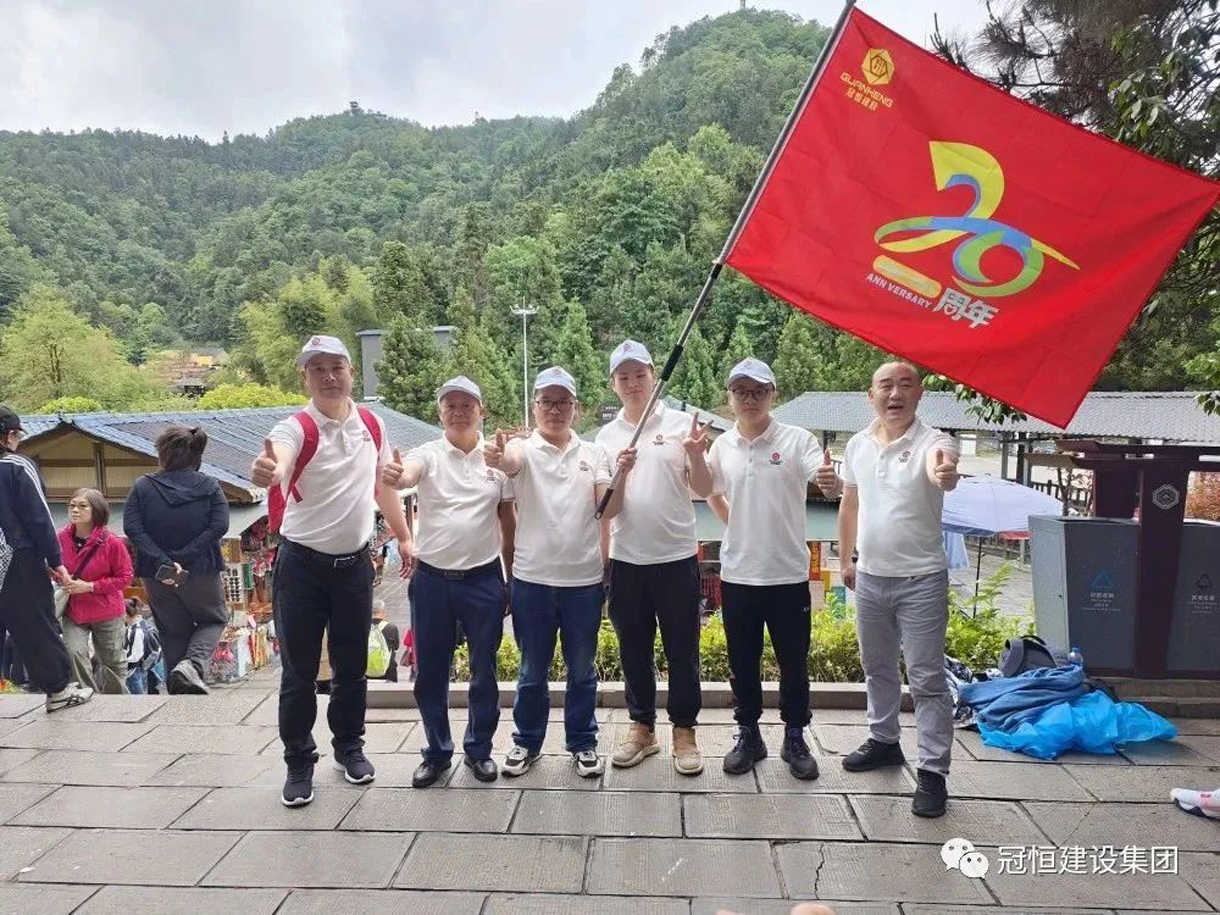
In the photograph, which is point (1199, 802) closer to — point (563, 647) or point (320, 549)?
point (563, 647)

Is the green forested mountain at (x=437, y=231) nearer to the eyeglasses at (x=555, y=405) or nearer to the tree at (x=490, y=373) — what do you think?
the tree at (x=490, y=373)

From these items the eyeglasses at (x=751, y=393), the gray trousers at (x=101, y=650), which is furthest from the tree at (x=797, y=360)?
the eyeglasses at (x=751, y=393)

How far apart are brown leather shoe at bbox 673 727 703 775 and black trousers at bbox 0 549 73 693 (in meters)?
3.51

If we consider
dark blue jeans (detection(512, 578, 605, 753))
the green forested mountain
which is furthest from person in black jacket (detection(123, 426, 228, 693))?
the green forested mountain

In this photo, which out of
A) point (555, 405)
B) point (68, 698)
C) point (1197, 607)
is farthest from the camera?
point (68, 698)

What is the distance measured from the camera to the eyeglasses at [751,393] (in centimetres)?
368

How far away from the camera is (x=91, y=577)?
201 inches

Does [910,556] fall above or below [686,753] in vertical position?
above

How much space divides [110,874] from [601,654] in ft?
9.62

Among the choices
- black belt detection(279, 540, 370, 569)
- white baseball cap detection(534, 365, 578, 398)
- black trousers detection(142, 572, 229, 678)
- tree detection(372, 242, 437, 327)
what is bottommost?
black trousers detection(142, 572, 229, 678)

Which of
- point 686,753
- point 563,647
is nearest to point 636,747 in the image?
point 686,753

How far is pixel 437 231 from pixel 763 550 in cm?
8048

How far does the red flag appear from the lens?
3191 millimetres

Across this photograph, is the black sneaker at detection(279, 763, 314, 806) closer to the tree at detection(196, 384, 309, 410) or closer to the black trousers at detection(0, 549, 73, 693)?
the black trousers at detection(0, 549, 73, 693)
